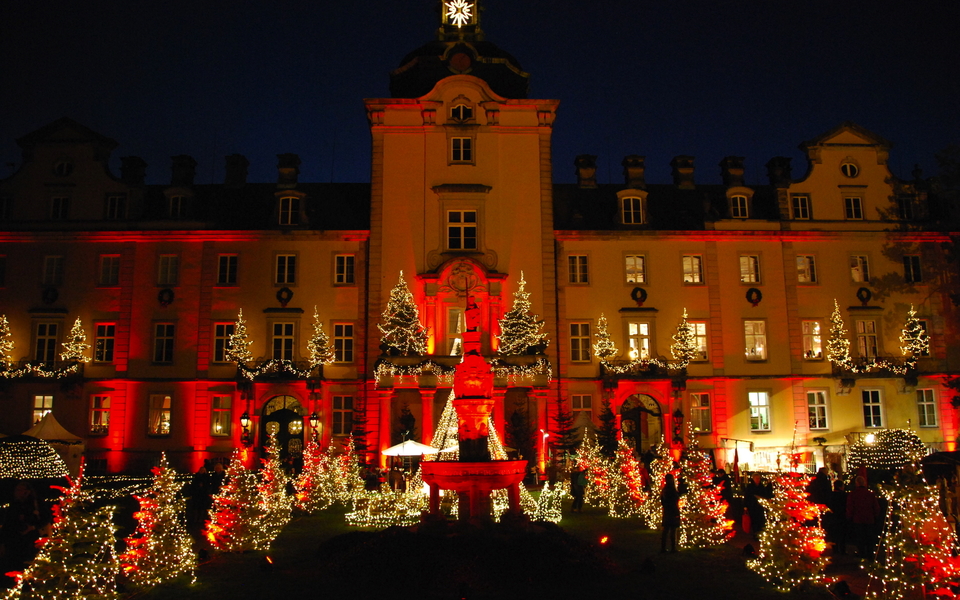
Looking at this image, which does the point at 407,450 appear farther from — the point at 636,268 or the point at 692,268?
the point at 692,268

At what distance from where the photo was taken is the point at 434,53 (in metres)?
41.8

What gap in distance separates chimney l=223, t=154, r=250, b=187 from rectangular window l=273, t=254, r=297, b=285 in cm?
650

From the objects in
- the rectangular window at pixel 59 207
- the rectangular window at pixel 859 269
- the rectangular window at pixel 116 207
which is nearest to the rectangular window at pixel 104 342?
the rectangular window at pixel 116 207

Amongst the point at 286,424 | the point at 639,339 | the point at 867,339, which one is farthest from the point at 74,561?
the point at 867,339

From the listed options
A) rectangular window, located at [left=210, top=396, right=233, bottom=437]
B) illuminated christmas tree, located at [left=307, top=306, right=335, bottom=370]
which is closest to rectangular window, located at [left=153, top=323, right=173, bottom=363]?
rectangular window, located at [left=210, top=396, right=233, bottom=437]

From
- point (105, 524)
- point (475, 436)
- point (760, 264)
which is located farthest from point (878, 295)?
point (105, 524)

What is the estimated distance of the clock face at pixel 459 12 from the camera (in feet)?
143

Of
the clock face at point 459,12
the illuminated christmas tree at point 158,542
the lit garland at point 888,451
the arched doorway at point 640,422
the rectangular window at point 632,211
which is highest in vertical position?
the clock face at point 459,12

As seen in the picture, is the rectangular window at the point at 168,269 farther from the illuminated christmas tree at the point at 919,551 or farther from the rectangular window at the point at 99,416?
the illuminated christmas tree at the point at 919,551

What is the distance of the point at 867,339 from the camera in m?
40.0

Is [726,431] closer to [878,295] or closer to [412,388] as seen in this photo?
[878,295]

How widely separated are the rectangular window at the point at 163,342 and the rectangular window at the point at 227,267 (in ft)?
10.6

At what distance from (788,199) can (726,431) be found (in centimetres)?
1185

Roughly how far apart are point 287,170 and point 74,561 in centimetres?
3152
